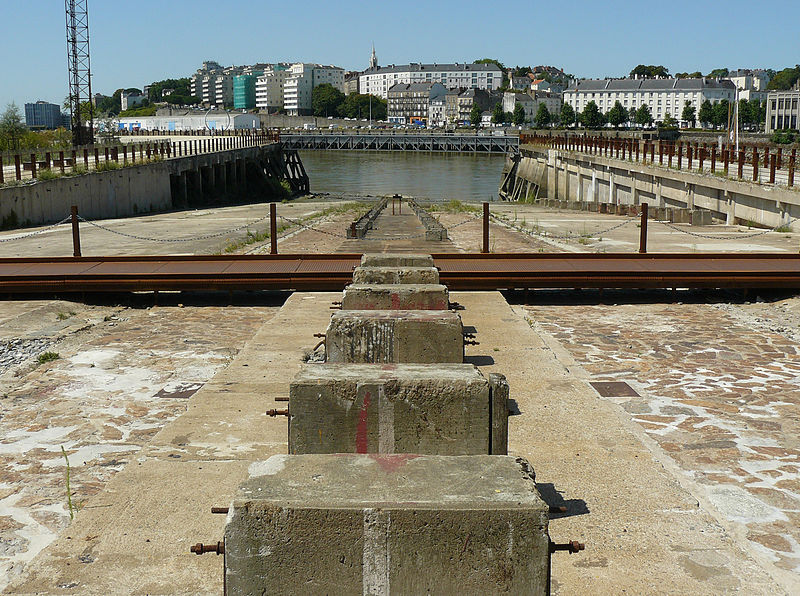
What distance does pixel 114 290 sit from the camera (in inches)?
552

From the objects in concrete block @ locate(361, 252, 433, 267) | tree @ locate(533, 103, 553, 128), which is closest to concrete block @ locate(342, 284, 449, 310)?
concrete block @ locate(361, 252, 433, 267)

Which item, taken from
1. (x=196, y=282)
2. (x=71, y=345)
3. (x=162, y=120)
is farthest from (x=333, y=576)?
(x=162, y=120)

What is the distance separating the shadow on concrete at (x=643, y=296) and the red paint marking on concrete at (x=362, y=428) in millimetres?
9309

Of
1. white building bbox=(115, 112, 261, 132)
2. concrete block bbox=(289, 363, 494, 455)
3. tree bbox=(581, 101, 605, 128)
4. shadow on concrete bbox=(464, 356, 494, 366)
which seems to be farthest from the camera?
tree bbox=(581, 101, 605, 128)

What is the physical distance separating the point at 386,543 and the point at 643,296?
38.4ft

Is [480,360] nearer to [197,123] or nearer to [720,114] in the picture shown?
[197,123]

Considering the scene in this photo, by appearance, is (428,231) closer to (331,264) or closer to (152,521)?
(331,264)

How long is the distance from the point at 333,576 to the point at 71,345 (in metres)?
8.77

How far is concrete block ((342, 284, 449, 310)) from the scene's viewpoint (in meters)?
7.88

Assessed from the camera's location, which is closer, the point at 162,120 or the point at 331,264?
the point at 331,264

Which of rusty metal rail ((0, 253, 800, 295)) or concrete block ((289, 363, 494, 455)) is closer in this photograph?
concrete block ((289, 363, 494, 455))

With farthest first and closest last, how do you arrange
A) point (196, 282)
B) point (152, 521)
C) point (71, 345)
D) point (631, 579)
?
point (196, 282) < point (71, 345) < point (152, 521) < point (631, 579)

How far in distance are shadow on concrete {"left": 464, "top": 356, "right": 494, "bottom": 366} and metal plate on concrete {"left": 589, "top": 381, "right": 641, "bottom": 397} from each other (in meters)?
1.16

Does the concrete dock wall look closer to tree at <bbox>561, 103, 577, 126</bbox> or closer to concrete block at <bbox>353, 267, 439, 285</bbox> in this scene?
concrete block at <bbox>353, 267, 439, 285</bbox>
